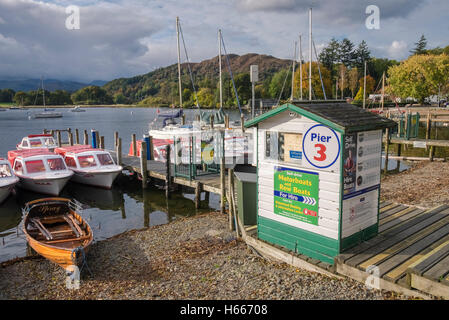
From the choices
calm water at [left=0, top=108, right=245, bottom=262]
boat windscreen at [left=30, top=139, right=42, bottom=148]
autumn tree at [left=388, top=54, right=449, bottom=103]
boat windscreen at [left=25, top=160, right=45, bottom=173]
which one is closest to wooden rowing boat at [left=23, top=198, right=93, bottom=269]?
calm water at [left=0, top=108, right=245, bottom=262]

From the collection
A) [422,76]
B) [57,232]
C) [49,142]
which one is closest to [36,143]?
[49,142]

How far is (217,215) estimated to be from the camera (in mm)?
15234

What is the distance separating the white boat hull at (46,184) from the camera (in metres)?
20.1

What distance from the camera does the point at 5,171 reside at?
19797 millimetres

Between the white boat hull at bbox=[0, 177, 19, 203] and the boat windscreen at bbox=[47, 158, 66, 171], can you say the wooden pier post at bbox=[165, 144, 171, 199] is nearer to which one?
the boat windscreen at bbox=[47, 158, 66, 171]

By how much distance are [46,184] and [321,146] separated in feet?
57.8

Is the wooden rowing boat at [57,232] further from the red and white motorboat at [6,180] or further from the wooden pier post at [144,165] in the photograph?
the wooden pier post at [144,165]

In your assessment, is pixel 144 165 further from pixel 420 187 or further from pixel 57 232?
pixel 420 187

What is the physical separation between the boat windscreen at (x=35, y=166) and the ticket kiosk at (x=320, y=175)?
1686 centimetres

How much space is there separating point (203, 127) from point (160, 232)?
914 inches
